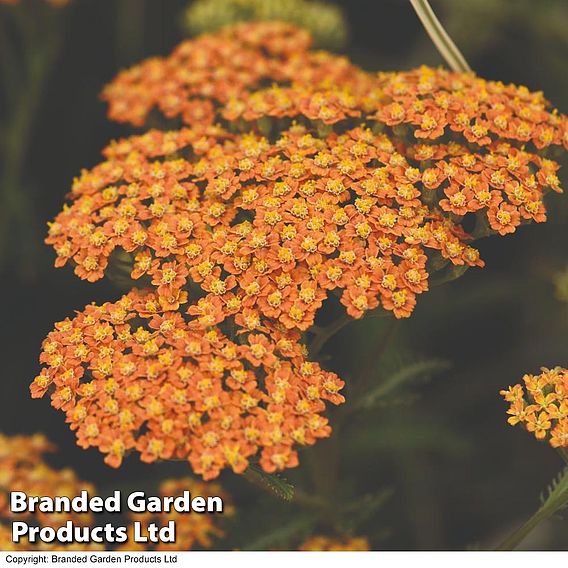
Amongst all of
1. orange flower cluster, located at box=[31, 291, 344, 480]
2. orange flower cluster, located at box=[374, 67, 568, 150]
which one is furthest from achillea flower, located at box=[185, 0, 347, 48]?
orange flower cluster, located at box=[31, 291, 344, 480]

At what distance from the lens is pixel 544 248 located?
111 inches

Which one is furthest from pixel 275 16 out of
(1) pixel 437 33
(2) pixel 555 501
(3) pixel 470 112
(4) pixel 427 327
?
(2) pixel 555 501

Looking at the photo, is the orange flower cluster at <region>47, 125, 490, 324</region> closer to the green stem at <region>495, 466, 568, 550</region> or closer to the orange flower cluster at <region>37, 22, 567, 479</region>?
the orange flower cluster at <region>37, 22, 567, 479</region>

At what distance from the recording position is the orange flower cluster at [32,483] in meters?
1.97

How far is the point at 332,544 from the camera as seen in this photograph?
199cm

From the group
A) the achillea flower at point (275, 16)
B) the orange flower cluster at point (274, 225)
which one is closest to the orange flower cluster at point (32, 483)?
the orange flower cluster at point (274, 225)

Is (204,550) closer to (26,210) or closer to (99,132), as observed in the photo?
(26,210)

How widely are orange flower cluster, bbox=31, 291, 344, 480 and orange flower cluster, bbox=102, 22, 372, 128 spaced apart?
70 centimetres

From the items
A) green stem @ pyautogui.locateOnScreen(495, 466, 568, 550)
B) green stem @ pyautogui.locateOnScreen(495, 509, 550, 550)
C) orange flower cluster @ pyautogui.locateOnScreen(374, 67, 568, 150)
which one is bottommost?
green stem @ pyautogui.locateOnScreen(495, 509, 550, 550)

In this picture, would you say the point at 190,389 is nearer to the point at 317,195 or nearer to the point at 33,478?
the point at 317,195

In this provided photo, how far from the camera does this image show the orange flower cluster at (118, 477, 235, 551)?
199 cm

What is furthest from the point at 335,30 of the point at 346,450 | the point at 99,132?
the point at 346,450

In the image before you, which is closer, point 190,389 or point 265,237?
point 190,389

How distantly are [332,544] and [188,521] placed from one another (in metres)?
0.35
